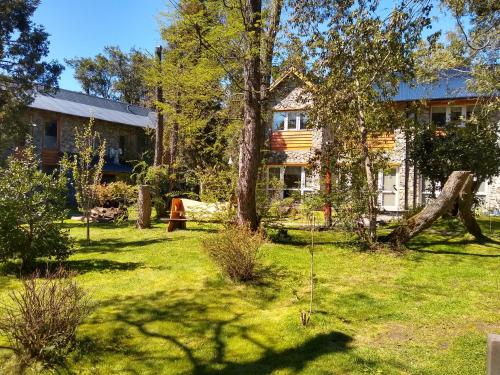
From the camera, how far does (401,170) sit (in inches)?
796

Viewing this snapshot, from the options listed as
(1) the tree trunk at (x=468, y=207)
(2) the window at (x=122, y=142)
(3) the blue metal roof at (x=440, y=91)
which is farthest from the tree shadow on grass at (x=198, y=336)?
(2) the window at (x=122, y=142)

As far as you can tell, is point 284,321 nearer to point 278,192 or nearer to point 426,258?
point 426,258

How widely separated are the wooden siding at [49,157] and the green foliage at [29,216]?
A: 2055 centimetres

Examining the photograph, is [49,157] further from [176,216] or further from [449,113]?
[449,113]

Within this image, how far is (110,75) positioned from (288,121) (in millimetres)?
36233

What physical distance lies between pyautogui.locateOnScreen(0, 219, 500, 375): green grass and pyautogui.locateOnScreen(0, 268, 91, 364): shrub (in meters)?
0.20

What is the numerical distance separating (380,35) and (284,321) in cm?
534

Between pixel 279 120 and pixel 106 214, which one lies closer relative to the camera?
pixel 106 214

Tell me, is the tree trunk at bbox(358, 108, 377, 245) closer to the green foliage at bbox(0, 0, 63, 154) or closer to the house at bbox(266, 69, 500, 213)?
the house at bbox(266, 69, 500, 213)

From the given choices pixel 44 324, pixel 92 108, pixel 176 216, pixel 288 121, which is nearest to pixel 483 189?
pixel 288 121

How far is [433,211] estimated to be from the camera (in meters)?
10.4

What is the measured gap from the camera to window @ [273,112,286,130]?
22.9 meters

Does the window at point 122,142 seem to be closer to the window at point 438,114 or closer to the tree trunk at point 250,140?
the window at point 438,114

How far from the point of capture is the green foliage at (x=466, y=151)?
14.4m
